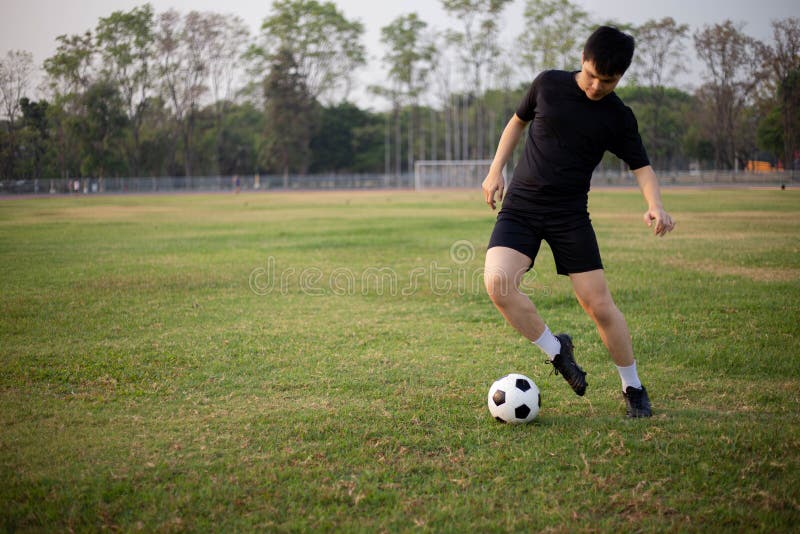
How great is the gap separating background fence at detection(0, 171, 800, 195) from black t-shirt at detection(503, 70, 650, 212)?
54488mm

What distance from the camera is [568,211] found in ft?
13.9

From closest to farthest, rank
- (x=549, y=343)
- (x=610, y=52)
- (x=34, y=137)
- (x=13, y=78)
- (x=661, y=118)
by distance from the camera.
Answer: (x=610, y=52) → (x=549, y=343) → (x=13, y=78) → (x=34, y=137) → (x=661, y=118)

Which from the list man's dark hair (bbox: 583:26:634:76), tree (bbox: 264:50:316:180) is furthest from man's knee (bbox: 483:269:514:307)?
tree (bbox: 264:50:316:180)

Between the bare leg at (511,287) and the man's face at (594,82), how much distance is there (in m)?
1.10

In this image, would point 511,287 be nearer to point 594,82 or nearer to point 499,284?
point 499,284

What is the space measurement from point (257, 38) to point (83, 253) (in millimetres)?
65561

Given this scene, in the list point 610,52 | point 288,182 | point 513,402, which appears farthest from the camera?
point 288,182

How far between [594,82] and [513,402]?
2.03 metres

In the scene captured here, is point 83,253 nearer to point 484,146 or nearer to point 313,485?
point 313,485

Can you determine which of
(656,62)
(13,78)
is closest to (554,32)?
(656,62)

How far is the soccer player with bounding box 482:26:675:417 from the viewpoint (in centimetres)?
416

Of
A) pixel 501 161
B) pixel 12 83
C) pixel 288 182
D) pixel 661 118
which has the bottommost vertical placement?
pixel 501 161

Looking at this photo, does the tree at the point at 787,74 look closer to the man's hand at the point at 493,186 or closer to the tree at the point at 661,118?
the tree at the point at 661,118

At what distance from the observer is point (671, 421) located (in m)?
4.12
